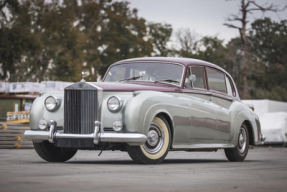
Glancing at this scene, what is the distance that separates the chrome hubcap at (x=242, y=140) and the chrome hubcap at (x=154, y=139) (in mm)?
3181

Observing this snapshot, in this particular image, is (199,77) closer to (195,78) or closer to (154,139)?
(195,78)

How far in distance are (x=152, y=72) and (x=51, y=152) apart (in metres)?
2.44

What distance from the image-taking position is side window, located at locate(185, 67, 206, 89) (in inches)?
406

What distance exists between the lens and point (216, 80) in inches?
461

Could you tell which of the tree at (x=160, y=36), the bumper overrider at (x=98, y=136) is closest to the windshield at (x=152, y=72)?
the bumper overrider at (x=98, y=136)

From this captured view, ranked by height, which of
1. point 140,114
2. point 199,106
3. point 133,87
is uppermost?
point 133,87

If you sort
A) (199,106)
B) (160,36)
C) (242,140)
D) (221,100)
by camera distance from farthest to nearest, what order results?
(160,36)
(242,140)
(221,100)
(199,106)

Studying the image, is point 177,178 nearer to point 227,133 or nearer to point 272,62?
point 227,133

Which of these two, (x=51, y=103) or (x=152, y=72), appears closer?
(x=51, y=103)

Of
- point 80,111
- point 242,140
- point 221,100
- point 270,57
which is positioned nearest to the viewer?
point 80,111

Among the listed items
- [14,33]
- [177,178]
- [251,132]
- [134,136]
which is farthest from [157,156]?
[14,33]

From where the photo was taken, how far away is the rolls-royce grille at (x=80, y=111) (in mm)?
8789

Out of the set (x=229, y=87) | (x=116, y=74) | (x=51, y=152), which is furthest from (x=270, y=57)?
(x=51, y=152)

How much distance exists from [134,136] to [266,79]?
236 ft
